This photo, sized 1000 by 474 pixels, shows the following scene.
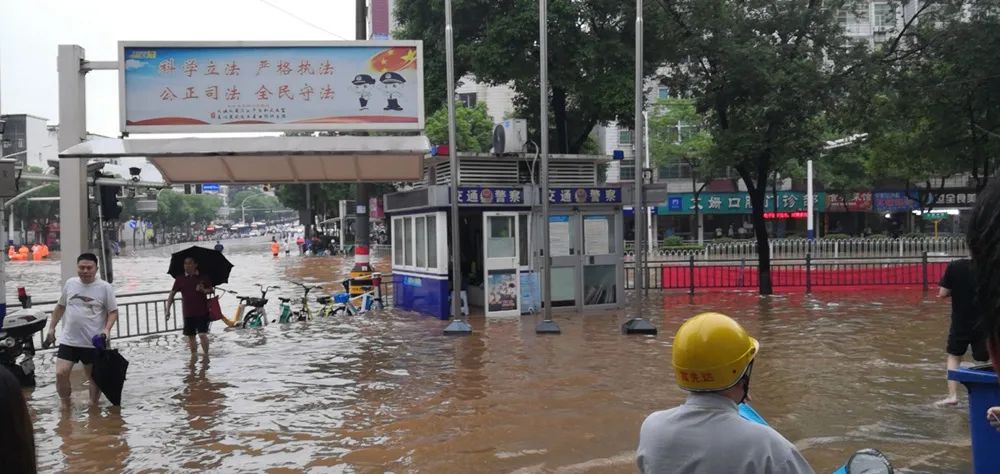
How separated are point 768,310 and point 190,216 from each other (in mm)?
108164

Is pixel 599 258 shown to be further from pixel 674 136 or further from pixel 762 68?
pixel 674 136

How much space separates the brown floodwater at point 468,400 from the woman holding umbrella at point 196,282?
457 mm

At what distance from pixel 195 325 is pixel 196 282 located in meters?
0.70

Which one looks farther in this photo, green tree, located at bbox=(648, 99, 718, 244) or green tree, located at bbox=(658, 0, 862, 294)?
green tree, located at bbox=(648, 99, 718, 244)

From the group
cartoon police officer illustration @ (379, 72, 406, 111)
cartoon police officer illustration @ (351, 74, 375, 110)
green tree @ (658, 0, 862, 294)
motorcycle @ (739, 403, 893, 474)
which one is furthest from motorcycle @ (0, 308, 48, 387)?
green tree @ (658, 0, 862, 294)

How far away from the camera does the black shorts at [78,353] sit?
30.3ft

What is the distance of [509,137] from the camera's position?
17141 mm

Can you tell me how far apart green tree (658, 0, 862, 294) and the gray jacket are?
17050mm

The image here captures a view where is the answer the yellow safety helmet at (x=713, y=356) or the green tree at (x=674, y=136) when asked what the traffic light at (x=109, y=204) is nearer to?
the yellow safety helmet at (x=713, y=356)

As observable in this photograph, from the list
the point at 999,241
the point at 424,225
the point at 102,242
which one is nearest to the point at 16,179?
the point at 102,242

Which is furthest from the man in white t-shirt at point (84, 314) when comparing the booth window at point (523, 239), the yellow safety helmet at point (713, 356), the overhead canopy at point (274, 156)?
the booth window at point (523, 239)

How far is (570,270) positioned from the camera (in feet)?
57.3

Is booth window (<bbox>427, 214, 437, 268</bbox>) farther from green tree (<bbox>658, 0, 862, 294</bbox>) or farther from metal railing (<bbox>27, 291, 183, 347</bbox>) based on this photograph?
green tree (<bbox>658, 0, 862, 294</bbox>)

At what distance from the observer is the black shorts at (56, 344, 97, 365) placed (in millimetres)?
9234
